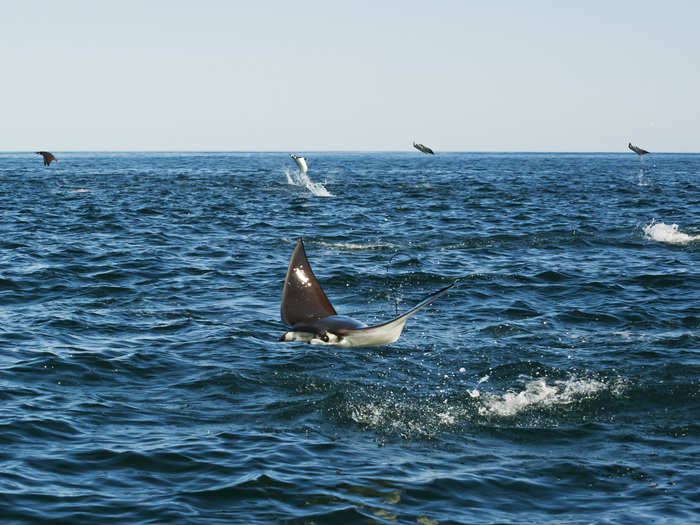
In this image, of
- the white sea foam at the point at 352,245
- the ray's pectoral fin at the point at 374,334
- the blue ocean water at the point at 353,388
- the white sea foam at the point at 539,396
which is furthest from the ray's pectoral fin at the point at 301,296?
the white sea foam at the point at 352,245

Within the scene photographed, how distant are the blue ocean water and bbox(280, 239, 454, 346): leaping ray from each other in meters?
0.64

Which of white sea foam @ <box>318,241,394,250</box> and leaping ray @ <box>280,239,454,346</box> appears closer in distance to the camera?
leaping ray @ <box>280,239,454,346</box>

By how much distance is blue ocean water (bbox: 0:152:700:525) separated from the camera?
708 cm

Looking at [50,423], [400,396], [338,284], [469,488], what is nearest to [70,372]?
[50,423]

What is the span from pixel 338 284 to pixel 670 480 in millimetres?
10300

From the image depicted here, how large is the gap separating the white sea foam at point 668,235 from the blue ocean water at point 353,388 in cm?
54

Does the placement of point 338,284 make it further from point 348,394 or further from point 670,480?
point 670,480

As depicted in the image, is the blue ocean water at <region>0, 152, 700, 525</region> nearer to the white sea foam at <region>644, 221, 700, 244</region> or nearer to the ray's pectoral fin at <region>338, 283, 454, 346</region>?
the white sea foam at <region>644, 221, 700, 244</region>

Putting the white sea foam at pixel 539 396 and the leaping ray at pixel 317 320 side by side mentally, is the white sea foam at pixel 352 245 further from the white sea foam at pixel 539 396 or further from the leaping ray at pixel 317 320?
the white sea foam at pixel 539 396

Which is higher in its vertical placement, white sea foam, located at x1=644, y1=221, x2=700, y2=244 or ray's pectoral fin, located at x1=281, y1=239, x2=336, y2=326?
white sea foam, located at x1=644, y1=221, x2=700, y2=244

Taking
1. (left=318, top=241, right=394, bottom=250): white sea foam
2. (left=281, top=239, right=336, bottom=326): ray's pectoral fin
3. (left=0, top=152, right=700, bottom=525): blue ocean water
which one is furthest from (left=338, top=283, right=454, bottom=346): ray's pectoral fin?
(left=318, top=241, right=394, bottom=250): white sea foam

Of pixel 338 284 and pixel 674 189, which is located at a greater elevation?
pixel 674 189

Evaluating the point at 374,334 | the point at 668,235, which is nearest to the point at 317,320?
the point at 374,334

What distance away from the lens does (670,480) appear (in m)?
7.50
